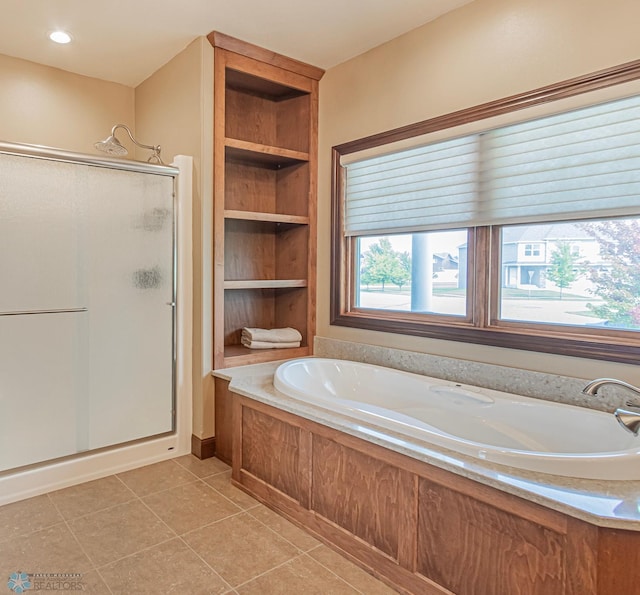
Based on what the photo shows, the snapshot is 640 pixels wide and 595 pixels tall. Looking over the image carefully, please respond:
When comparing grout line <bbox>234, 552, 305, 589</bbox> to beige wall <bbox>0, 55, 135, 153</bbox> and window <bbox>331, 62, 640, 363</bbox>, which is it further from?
beige wall <bbox>0, 55, 135, 153</bbox>

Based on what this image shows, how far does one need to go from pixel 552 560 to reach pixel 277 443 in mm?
1293

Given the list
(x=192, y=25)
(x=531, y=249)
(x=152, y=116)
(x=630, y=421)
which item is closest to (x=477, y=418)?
(x=630, y=421)

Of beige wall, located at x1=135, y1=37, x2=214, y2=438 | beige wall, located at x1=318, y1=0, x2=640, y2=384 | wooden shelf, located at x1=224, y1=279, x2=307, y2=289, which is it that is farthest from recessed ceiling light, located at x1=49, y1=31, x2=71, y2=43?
wooden shelf, located at x1=224, y1=279, x2=307, y2=289

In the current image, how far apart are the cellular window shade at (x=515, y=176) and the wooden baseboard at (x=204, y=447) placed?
1.69 m

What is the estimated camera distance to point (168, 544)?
203 cm

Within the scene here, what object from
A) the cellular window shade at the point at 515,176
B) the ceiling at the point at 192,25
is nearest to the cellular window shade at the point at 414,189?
the cellular window shade at the point at 515,176

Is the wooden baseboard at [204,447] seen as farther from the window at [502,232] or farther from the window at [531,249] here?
the window at [531,249]

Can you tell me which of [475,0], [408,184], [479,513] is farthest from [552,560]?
[475,0]

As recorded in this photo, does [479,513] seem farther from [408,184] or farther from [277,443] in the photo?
[408,184]

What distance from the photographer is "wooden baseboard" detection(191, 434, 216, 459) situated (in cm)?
295

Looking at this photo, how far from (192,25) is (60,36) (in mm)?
882

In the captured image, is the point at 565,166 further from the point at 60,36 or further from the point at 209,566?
the point at 60,36

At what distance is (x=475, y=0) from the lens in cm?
243

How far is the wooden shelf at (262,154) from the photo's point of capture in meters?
3.07
